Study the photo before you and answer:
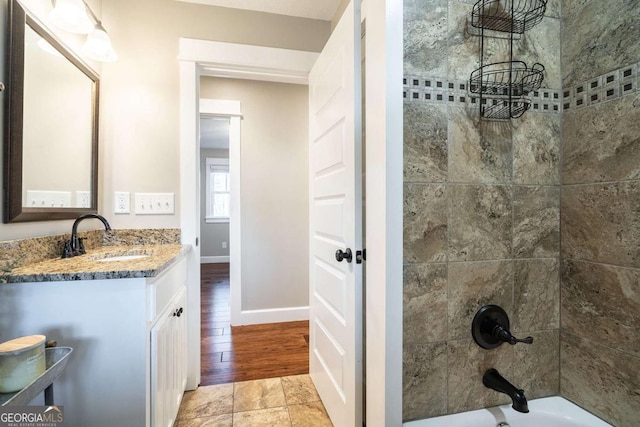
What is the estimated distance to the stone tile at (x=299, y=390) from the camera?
5.97 feet

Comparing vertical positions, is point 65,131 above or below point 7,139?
above

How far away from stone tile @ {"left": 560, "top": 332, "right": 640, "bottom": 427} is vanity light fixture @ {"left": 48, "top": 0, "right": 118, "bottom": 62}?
2723mm

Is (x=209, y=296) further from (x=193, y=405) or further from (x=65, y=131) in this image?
(x=65, y=131)

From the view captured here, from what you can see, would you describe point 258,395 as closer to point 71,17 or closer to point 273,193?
point 273,193

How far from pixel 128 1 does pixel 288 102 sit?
4.90ft

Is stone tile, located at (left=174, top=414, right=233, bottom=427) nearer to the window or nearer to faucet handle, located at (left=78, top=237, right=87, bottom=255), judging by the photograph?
faucet handle, located at (left=78, top=237, right=87, bottom=255)

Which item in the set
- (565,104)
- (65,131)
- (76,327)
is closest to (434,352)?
(565,104)

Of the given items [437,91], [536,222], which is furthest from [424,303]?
[437,91]

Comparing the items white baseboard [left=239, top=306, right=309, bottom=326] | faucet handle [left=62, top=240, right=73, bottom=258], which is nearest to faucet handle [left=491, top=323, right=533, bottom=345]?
faucet handle [left=62, top=240, right=73, bottom=258]

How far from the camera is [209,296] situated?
3.97 m

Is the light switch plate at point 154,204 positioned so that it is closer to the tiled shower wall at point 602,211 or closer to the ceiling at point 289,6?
the ceiling at point 289,6

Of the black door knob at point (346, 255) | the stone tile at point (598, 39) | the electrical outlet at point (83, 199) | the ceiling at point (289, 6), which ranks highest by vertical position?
the ceiling at point (289, 6)

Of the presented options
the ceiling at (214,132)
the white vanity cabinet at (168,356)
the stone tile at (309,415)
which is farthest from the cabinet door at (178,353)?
the ceiling at (214,132)

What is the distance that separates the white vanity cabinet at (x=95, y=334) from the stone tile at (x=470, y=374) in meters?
1.21
